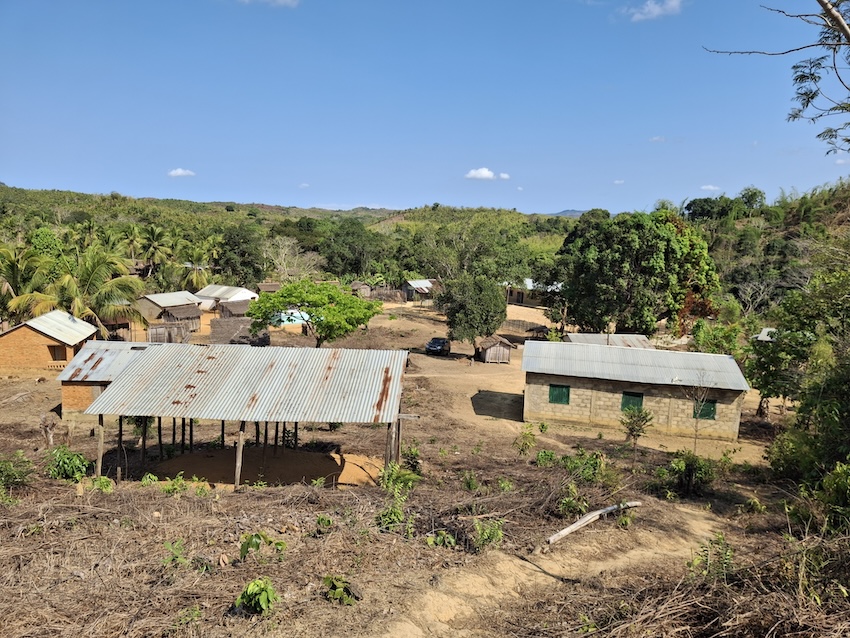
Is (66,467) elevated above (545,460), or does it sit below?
Result: above

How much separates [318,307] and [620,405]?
1640 centimetres

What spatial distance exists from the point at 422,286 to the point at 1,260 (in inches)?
1719

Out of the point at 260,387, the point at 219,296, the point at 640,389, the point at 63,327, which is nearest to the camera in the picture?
the point at 260,387

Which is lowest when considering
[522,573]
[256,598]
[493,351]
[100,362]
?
[522,573]

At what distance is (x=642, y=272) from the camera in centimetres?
3572

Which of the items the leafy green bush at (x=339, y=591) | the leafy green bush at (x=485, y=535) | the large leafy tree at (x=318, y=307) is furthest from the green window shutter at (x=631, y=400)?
the leafy green bush at (x=339, y=591)

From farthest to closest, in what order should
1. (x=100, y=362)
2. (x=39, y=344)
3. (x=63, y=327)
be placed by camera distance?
(x=63, y=327)
(x=39, y=344)
(x=100, y=362)

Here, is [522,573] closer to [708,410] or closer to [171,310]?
[708,410]

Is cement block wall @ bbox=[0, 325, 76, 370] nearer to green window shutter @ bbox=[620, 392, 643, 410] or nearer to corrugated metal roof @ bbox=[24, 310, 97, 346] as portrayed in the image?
corrugated metal roof @ bbox=[24, 310, 97, 346]

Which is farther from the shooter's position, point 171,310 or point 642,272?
point 171,310

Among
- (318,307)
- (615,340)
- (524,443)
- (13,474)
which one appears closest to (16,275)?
(318,307)

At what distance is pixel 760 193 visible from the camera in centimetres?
8462

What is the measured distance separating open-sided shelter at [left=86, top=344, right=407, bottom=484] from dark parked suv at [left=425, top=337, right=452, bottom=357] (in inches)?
905

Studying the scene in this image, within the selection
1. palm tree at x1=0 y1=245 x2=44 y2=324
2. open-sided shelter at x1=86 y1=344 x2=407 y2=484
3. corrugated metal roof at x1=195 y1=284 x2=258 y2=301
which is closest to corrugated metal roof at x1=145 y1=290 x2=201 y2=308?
corrugated metal roof at x1=195 y1=284 x2=258 y2=301
